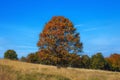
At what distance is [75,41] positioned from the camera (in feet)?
155

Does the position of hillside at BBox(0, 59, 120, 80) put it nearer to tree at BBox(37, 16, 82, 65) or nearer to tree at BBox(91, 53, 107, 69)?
tree at BBox(37, 16, 82, 65)

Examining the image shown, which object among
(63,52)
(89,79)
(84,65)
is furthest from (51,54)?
(84,65)

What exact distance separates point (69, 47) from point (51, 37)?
10.8 feet

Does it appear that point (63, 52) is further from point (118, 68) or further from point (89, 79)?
point (118, 68)

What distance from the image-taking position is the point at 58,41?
155ft

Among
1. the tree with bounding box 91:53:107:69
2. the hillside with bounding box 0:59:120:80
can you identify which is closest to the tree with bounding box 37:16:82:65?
the hillside with bounding box 0:59:120:80

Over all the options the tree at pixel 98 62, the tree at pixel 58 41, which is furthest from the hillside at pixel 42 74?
the tree at pixel 98 62

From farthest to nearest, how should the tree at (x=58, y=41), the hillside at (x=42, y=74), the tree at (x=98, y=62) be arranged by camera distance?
1. the tree at (x=98, y=62)
2. the tree at (x=58, y=41)
3. the hillside at (x=42, y=74)

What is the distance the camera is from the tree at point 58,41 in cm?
4691

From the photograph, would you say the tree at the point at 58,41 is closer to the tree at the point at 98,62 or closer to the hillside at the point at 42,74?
the hillside at the point at 42,74

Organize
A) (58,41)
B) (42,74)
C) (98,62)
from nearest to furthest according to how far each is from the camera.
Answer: (42,74), (58,41), (98,62)

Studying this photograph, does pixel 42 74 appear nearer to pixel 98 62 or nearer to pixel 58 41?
pixel 58 41

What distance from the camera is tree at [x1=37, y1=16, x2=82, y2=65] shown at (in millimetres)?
46906


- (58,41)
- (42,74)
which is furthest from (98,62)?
(42,74)
